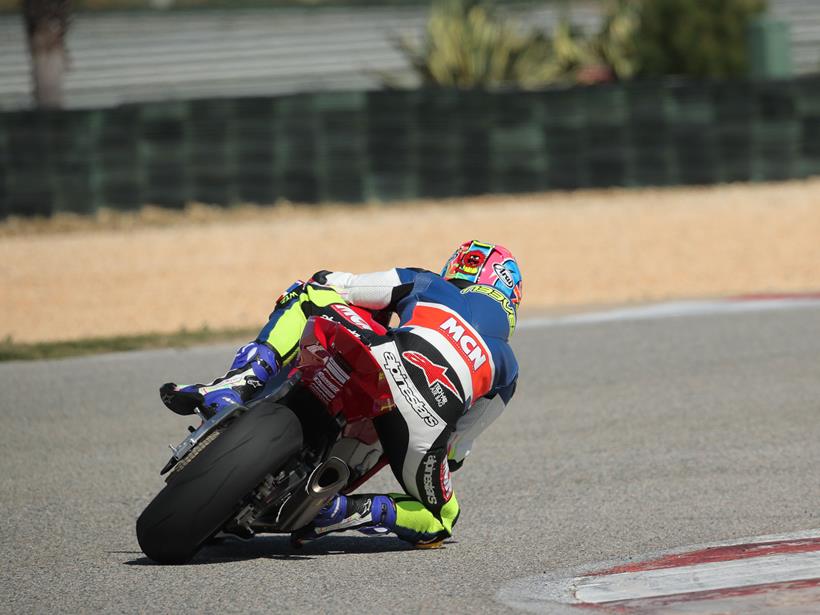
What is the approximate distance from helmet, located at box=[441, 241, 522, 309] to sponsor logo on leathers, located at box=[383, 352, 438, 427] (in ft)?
2.24

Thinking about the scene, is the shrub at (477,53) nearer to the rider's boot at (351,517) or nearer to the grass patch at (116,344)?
the grass patch at (116,344)

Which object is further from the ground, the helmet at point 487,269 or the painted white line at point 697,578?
the helmet at point 487,269

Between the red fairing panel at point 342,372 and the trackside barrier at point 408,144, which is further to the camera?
the trackside barrier at point 408,144

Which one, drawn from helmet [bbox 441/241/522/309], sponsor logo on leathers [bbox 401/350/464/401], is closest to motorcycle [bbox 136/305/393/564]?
sponsor logo on leathers [bbox 401/350/464/401]

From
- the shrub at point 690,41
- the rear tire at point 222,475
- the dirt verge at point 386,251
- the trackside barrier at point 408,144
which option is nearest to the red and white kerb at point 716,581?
the rear tire at point 222,475

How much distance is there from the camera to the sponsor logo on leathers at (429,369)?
182 inches

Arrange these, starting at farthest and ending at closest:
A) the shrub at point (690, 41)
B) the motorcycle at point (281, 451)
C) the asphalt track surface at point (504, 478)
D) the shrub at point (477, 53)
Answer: the shrub at point (690, 41) → the shrub at point (477, 53) → the asphalt track surface at point (504, 478) → the motorcycle at point (281, 451)

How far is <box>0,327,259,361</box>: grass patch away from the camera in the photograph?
31.1 feet

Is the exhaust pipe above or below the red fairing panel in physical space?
below

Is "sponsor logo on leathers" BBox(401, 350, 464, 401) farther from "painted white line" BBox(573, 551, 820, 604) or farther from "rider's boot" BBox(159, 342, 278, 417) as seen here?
"painted white line" BBox(573, 551, 820, 604)

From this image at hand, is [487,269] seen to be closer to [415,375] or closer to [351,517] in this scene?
[415,375]

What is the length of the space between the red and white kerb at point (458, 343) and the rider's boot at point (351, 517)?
514 millimetres

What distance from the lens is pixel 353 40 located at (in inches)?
1092

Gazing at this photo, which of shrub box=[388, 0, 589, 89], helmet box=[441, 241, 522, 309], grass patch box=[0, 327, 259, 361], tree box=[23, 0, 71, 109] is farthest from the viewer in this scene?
shrub box=[388, 0, 589, 89]
